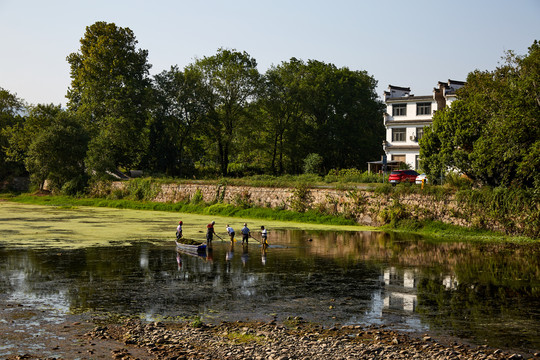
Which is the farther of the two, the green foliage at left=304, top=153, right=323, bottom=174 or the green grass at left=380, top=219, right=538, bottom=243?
the green foliage at left=304, top=153, right=323, bottom=174

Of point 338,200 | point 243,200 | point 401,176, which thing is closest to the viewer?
point 338,200

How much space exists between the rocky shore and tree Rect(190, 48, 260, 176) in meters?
62.7

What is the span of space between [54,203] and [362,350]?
64116mm

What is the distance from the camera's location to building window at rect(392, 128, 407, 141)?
258 ft

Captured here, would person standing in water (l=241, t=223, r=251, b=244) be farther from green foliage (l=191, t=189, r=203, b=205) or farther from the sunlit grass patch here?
green foliage (l=191, t=189, r=203, b=205)

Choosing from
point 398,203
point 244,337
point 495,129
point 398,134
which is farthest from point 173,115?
point 244,337

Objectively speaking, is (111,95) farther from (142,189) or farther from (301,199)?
(301,199)

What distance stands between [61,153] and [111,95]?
36.3ft

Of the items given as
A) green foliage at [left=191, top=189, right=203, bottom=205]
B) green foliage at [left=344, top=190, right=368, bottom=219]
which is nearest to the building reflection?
green foliage at [left=344, top=190, right=368, bottom=219]

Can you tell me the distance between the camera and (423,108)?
77.3 meters

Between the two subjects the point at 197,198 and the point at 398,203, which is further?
the point at 197,198

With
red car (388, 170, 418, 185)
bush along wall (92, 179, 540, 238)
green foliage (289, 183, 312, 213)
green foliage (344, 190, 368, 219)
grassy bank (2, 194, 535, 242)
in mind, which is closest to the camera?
bush along wall (92, 179, 540, 238)

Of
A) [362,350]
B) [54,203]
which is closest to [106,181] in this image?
[54,203]

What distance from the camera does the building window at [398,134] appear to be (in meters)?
78.6
